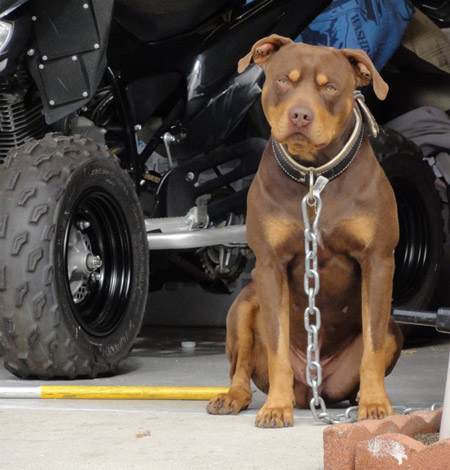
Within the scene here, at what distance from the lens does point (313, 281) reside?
3881 millimetres

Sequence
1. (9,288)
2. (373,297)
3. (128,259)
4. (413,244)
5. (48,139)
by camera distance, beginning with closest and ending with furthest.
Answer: (373,297) → (9,288) → (48,139) → (128,259) → (413,244)

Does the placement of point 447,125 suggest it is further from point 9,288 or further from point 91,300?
point 9,288

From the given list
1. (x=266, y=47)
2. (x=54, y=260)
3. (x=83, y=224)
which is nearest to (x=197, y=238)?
(x=83, y=224)

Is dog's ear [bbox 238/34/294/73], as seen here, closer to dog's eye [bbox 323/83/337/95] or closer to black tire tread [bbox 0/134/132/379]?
dog's eye [bbox 323/83/337/95]

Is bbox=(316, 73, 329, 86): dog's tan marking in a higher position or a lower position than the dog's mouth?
Result: higher

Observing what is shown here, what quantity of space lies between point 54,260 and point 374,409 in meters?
1.60

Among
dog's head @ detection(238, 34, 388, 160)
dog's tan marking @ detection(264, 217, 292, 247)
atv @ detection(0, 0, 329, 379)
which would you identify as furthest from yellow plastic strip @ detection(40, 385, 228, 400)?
dog's head @ detection(238, 34, 388, 160)

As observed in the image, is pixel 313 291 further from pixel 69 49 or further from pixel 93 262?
pixel 69 49

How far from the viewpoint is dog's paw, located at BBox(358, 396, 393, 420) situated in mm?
3700

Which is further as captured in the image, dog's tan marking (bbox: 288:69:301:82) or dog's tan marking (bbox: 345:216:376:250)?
dog's tan marking (bbox: 345:216:376:250)

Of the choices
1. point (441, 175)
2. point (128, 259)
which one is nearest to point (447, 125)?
point (441, 175)

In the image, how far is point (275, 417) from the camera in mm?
3701

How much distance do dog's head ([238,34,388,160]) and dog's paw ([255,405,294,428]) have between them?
2.50 feet

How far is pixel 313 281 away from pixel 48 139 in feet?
5.33
